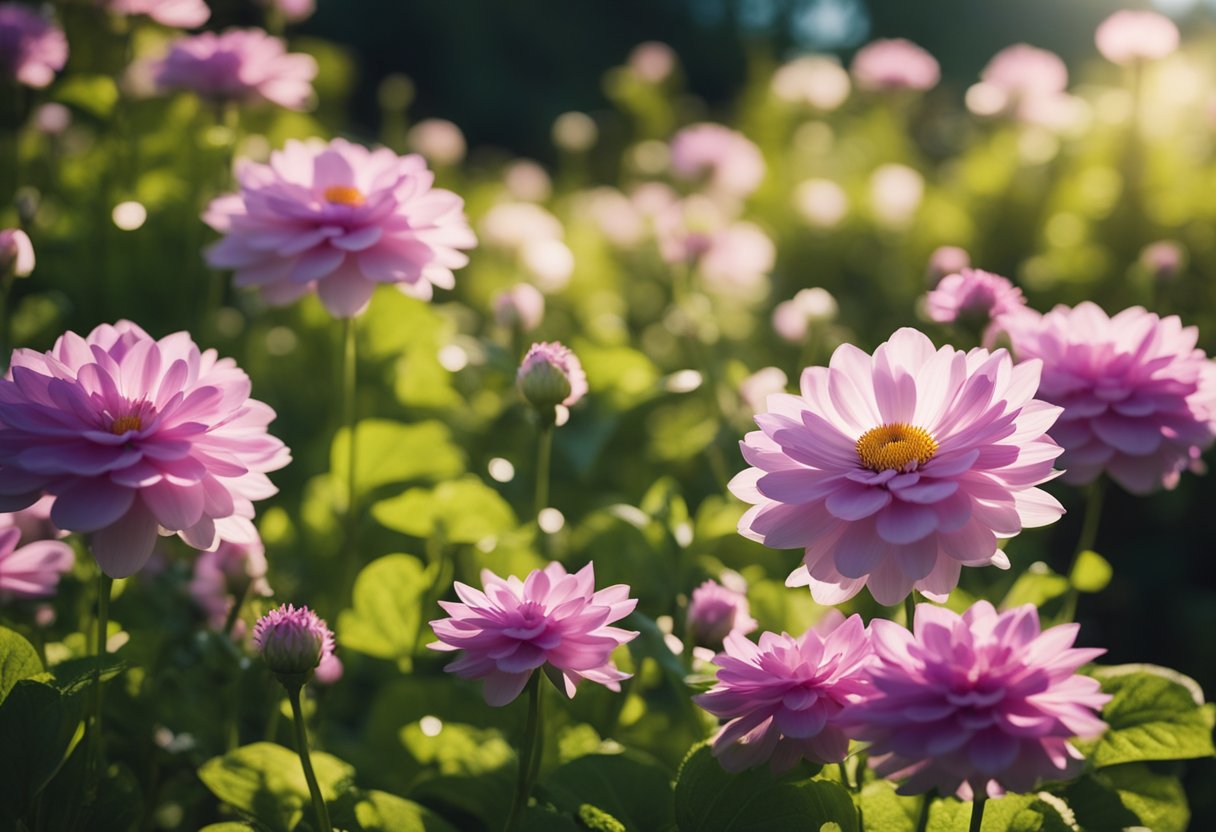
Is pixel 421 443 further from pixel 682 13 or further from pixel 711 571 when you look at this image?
pixel 682 13

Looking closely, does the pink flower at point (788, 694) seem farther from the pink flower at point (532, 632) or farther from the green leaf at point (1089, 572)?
the green leaf at point (1089, 572)

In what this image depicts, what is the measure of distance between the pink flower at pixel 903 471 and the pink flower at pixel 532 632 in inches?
4.6

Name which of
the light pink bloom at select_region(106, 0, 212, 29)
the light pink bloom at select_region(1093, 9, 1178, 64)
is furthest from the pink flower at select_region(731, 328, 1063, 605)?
the light pink bloom at select_region(1093, 9, 1178, 64)

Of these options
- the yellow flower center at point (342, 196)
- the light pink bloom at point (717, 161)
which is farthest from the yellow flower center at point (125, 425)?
the light pink bloom at point (717, 161)

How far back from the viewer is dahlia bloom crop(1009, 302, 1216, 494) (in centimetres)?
86

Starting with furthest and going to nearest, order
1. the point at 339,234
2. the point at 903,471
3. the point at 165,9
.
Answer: the point at 165,9
the point at 339,234
the point at 903,471

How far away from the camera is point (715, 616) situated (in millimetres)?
890

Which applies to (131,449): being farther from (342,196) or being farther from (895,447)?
(895,447)

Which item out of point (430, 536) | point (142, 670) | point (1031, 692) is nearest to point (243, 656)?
point (142, 670)

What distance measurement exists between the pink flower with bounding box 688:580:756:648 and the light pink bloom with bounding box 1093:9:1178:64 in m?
1.25

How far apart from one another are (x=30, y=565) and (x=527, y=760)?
44cm

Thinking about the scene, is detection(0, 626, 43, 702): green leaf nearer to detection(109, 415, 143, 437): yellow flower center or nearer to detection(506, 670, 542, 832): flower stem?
detection(109, 415, 143, 437): yellow flower center

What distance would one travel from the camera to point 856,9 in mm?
5262

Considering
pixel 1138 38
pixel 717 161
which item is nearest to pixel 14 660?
pixel 717 161
